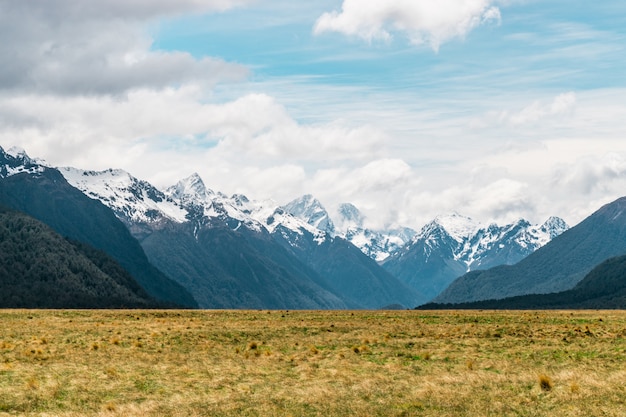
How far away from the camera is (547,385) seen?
35969 mm

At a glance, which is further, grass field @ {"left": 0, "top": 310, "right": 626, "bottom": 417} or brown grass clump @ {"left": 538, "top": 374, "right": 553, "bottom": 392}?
brown grass clump @ {"left": 538, "top": 374, "right": 553, "bottom": 392}

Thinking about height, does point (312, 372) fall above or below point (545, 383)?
above

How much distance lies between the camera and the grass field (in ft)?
109

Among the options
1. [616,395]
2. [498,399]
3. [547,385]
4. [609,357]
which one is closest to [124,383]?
[498,399]

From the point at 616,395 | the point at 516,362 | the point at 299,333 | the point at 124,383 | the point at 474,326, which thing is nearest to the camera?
the point at 616,395

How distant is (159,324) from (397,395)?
3794 cm

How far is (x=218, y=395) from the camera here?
118 ft

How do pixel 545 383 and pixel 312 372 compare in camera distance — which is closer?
pixel 545 383

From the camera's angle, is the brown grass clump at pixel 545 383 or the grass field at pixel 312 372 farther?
the brown grass clump at pixel 545 383

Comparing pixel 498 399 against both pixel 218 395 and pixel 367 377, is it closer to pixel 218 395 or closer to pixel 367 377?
pixel 367 377

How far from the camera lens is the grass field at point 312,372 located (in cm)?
3322

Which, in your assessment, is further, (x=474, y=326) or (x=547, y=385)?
(x=474, y=326)

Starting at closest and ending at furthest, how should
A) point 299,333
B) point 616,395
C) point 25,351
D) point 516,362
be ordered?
point 616,395 → point 516,362 → point 25,351 → point 299,333

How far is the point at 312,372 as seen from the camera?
41.7 meters
